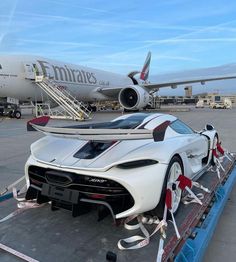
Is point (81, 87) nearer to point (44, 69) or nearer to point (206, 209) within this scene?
point (44, 69)

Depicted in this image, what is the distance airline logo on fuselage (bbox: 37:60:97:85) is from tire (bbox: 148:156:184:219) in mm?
18058

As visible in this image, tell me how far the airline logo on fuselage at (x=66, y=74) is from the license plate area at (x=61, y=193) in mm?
18052

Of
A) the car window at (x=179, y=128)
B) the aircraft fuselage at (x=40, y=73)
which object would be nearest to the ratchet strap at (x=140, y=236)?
the car window at (x=179, y=128)

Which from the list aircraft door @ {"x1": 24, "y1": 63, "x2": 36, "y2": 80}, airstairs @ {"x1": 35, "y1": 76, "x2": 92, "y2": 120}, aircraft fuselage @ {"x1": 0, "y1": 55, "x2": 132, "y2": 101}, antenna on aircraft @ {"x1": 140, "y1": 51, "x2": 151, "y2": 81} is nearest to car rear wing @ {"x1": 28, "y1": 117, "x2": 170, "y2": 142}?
airstairs @ {"x1": 35, "y1": 76, "x2": 92, "y2": 120}

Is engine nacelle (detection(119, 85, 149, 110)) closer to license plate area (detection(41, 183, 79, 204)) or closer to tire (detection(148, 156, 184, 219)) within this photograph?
tire (detection(148, 156, 184, 219))

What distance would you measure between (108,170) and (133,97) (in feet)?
69.9

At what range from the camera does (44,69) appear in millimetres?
20281

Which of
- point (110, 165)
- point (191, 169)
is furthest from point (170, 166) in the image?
point (191, 169)

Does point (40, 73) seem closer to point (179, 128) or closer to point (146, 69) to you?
point (179, 128)

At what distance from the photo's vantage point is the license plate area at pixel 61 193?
2.86m

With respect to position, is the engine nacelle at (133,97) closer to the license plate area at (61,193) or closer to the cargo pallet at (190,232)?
the cargo pallet at (190,232)

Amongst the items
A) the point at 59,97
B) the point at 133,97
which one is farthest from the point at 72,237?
the point at 133,97

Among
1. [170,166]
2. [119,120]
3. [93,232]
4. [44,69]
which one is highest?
[44,69]

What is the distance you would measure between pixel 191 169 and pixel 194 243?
4.38 ft
